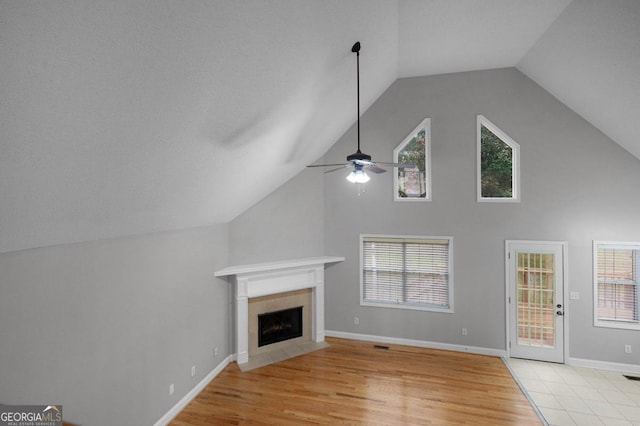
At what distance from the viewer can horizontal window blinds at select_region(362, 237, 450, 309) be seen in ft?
19.7

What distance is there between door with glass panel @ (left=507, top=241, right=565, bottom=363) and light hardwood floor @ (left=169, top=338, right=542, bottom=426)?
26.1 inches

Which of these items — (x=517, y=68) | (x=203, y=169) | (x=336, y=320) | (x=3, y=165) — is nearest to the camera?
(x=3, y=165)

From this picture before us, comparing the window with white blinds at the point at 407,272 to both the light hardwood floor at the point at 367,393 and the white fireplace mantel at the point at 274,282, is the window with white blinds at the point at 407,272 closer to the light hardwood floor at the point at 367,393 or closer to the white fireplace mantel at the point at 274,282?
the white fireplace mantel at the point at 274,282

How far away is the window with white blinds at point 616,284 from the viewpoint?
5.07 m

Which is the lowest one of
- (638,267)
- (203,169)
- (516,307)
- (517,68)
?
(516,307)

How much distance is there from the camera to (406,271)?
20.4ft

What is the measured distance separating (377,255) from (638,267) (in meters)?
4.16

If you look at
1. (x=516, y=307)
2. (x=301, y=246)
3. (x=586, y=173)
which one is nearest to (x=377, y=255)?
(x=301, y=246)

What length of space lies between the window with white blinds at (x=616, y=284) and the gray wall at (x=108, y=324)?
633 centimetres

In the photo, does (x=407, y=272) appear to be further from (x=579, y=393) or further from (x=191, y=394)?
(x=191, y=394)

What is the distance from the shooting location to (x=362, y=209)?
636 cm

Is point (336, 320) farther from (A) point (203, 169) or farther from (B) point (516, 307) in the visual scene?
(A) point (203, 169)

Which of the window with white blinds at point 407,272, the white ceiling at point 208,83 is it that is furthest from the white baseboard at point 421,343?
the white ceiling at point 208,83

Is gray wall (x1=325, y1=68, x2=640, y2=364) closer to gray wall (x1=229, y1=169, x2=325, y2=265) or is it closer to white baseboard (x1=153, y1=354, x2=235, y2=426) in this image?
gray wall (x1=229, y1=169, x2=325, y2=265)
